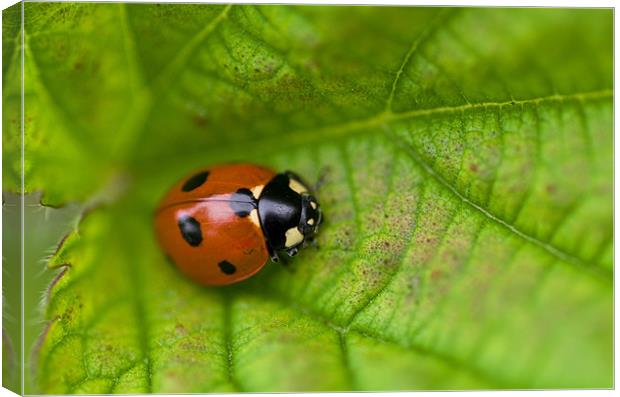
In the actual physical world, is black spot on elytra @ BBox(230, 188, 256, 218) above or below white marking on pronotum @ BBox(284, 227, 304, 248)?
above

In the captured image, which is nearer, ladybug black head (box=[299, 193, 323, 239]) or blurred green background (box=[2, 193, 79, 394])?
blurred green background (box=[2, 193, 79, 394])

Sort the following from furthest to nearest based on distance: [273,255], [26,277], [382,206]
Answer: [273,255]
[382,206]
[26,277]

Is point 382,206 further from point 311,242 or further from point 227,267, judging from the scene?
point 227,267

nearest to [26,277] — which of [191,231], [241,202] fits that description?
[191,231]

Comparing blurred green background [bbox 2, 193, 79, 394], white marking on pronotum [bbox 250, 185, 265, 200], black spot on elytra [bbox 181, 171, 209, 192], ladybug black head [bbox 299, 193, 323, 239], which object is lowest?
blurred green background [bbox 2, 193, 79, 394]

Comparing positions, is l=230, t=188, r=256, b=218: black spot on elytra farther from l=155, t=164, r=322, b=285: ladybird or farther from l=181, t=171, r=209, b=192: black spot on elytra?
l=181, t=171, r=209, b=192: black spot on elytra

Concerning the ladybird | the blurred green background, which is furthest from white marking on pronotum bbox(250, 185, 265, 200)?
the blurred green background

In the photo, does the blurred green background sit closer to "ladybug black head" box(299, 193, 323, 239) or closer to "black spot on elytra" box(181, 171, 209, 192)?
"black spot on elytra" box(181, 171, 209, 192)

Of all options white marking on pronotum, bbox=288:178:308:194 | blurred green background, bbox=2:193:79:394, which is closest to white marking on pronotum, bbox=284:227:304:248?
white marking on pronotum, bbox=288:178:308:194
